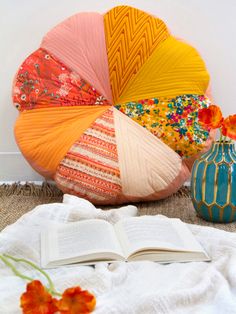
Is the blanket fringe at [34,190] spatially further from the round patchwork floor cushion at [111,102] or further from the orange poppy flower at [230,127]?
the orange poppy flower at [230,127]

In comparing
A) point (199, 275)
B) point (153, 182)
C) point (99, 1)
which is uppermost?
point (99, 1)

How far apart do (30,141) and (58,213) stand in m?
0.50

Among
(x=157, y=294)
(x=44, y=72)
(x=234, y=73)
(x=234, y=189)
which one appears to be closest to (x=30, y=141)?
(x=44, y=72)

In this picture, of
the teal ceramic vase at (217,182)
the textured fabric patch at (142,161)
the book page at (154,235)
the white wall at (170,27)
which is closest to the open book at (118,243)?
the book page at (154,235)

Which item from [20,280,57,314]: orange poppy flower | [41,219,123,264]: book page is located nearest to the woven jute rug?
[41,219,123,264]: book page

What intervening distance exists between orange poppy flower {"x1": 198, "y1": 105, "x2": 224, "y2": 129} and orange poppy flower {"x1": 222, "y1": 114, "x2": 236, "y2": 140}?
2cm

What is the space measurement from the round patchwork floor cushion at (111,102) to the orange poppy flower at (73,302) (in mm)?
1063

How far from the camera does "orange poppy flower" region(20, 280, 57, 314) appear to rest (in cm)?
74

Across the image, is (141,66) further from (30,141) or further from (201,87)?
(30,141)

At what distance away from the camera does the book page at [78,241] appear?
3.71 feet

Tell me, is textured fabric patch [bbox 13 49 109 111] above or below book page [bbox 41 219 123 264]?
above

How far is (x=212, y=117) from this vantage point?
156 cm

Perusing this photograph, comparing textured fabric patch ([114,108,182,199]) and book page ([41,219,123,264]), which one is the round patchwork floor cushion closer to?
textured fabric patch ([114,108,182,199])

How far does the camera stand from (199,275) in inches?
42.8
